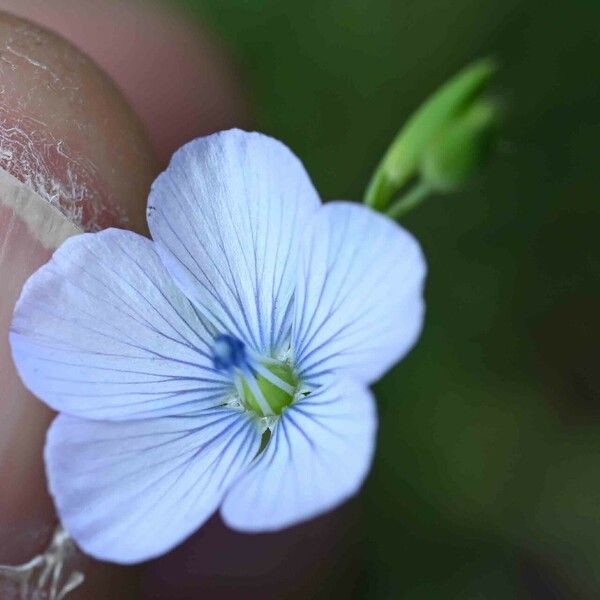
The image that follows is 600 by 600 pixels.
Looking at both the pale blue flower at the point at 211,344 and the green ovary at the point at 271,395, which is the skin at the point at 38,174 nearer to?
the pale blue flower at the point at 211,344

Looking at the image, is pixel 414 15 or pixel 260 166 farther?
pixel 414 15

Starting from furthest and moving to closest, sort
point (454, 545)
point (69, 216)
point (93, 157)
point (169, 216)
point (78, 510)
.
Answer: point (454, 545) < point (93, 157) < point (69, 216) < point (169, 216) < point (78, 510)

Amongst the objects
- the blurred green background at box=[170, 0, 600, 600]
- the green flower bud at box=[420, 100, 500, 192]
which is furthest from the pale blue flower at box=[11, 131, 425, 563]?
the blurred green background at box=[170, 0, 600, 600]

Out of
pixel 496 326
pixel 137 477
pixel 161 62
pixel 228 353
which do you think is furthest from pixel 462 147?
pixel 161 62

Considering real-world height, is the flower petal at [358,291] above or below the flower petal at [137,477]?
above

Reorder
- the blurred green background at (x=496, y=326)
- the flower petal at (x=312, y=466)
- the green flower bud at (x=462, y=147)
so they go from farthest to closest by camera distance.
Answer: the blurred green background at (x=496, y=326), the green flower bud at (x=462, y=147), the flower petal at (x=312, y=466)

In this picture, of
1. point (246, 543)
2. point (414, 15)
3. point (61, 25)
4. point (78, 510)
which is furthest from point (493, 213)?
point (78, 510)

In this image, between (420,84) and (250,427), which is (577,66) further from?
(250,427)

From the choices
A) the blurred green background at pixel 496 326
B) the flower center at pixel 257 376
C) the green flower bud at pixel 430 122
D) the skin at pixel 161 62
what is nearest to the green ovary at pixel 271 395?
the flower center at pixel 257 376
